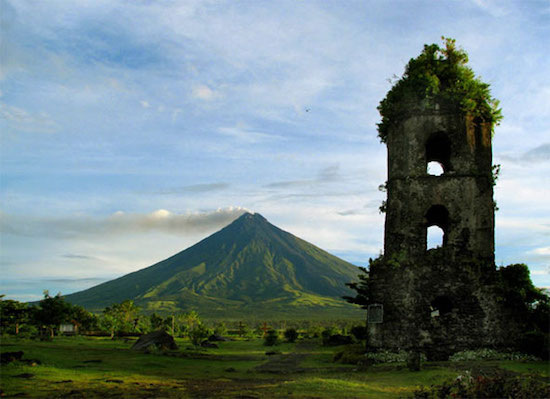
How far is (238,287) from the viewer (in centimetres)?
17025

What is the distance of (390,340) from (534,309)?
567 cm

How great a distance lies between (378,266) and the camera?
20094 mm

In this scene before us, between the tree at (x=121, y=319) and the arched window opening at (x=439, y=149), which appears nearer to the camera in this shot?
the arched window opening at (x=439, y=149)

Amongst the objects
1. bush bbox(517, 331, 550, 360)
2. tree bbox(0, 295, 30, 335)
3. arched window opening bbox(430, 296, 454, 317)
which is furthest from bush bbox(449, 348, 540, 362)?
tree bbox(0, 295, 30, 335)

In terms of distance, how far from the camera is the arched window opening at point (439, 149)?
71.4 ft

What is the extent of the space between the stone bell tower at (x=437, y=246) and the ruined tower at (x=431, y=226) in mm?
39

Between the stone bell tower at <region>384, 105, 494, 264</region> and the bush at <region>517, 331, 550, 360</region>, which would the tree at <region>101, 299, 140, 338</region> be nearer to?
the stone bell tower at <region>384, 105, 494, 264</region>

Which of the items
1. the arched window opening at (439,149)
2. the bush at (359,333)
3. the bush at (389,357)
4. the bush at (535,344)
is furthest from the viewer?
the bush at (359,333)

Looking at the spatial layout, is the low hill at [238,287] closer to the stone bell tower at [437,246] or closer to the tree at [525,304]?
the stone bell tower at [437,246]

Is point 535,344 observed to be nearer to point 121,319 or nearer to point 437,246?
point 437,246

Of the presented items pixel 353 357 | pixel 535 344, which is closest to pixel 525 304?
pixel 535 344

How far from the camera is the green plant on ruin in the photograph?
2100cm

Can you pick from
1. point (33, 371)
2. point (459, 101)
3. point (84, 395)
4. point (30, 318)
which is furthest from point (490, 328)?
point (30, 318)

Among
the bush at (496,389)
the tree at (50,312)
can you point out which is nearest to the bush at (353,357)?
the bush at (496,389)
